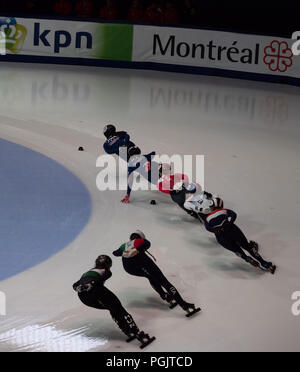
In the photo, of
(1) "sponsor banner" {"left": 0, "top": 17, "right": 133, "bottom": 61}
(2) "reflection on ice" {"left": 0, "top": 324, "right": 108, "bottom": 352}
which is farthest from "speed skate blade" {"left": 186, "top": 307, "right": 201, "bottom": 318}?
(1) "sponsor banner" {"left": 0, "top": 17, "right": 133, "bottom": 61}

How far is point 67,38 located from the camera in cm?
1814

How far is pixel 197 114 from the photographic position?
14773 mm

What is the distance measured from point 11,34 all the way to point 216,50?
5275 millimetres

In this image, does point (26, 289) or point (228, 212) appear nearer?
point (26, 289)

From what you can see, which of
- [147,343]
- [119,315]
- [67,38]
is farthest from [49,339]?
[67,38]

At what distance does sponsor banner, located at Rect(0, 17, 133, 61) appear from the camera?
1798cm

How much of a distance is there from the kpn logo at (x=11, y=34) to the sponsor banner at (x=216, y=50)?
2942 millimetres

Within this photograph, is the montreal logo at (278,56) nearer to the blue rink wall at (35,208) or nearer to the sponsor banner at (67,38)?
the sponsor banner at (67,38)

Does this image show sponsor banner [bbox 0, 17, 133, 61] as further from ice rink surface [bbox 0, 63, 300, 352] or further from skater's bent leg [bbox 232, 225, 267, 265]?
skater's bent leg [bbox 232, 225, 267, 265]

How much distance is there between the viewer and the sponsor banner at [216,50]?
17562 mm

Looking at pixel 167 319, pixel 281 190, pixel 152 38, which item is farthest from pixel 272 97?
pixel 167 319
